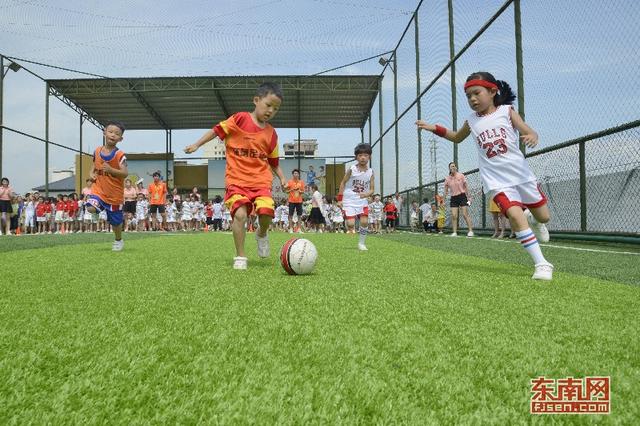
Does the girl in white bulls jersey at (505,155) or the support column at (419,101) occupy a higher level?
the support column at (419,101)

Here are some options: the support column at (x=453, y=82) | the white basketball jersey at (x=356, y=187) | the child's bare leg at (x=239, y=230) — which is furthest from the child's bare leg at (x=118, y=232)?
the support column at (x=453, y=82)

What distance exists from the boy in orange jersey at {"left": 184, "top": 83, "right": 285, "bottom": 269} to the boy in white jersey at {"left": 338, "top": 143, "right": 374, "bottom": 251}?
3.49 meters

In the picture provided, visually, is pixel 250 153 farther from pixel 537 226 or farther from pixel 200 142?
pixel 537 226

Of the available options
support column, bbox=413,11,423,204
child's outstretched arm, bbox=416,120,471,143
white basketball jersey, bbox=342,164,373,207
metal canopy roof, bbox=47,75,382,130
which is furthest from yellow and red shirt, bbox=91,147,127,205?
metal canopy roof, bbox=47,75,382,130

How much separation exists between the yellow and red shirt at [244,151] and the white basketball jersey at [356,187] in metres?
3.76

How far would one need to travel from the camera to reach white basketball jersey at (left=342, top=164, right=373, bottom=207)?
8.76m

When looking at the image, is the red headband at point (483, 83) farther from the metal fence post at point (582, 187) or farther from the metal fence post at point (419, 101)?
the metal fence post at point (419, 101)

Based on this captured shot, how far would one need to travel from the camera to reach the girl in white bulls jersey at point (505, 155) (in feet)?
14.6

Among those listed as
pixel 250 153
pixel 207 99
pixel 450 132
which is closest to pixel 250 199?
pixel 250 153

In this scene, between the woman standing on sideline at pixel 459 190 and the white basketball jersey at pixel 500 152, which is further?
the woman standing on sideline at pixel 459 190

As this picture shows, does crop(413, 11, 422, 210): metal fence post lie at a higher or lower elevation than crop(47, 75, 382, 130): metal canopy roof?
lower

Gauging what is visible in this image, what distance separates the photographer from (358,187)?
8.86 metres

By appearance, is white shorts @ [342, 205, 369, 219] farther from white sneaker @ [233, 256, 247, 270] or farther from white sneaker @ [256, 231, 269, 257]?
white sneaker @ [233, 256, 247, 270]

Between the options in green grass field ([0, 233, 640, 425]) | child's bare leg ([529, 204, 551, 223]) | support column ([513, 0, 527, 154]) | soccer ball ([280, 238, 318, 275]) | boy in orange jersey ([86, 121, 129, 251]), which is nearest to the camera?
green grass field ([0, 233, 640, 425])
